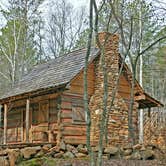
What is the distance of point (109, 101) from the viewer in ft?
62.8

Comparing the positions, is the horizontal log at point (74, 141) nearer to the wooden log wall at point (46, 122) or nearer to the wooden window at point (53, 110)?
the wooden log wall at point (46, 122)

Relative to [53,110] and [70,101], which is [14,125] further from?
[70,101]

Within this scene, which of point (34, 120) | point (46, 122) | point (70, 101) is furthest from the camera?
point (34, 120)

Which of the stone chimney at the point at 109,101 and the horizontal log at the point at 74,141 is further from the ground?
the stone chimney at the point at 109,101

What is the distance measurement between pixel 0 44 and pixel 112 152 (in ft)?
63.7

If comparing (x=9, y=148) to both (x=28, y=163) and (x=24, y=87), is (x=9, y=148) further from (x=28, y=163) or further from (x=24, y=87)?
(x=24, y=87)

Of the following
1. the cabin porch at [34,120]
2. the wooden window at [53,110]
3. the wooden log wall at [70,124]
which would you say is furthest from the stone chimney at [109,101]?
the cabin porch at [34,120]

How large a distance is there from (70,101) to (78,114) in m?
0.71

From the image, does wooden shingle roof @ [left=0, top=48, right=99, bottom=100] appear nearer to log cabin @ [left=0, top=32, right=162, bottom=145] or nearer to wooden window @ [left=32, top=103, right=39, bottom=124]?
log cabin @ [left=0, top=32, right=162, bottom=145]

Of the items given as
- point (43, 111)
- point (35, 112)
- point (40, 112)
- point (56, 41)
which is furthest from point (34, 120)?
point (56, 41)

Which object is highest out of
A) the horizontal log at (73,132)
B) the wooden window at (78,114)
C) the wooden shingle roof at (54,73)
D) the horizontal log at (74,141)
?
the wooden shingle roof at (54,73)

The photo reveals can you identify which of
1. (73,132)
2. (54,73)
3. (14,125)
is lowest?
(73,132)

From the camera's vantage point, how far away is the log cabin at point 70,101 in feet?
60.5

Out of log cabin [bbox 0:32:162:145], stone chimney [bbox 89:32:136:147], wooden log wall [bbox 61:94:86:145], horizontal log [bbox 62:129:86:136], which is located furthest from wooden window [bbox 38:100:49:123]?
stone chimney [bbox 89:32:136:147]
